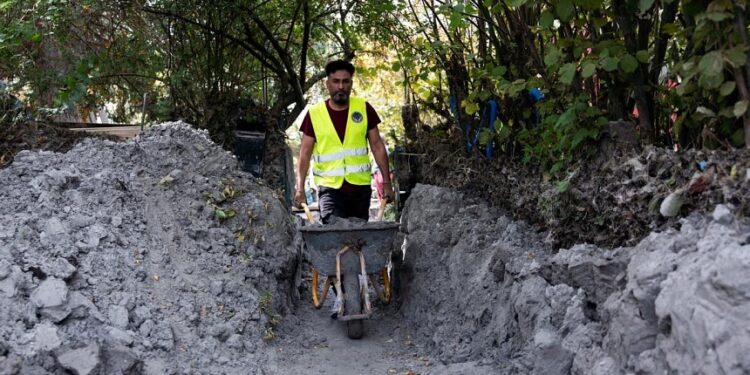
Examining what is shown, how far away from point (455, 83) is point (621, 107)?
10.2ft

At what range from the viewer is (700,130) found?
4223 millimetres

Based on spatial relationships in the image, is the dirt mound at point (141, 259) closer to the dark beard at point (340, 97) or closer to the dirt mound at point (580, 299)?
the dark beard at point (340, 97)

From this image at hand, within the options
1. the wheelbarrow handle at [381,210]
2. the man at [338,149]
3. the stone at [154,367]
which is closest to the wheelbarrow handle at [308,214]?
the man at [338,149]

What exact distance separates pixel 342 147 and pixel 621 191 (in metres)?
3.10

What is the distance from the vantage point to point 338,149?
6738mm

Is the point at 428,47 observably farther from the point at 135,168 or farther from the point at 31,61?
the point at 31,61

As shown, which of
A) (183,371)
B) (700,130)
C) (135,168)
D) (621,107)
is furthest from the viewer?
(135,168)

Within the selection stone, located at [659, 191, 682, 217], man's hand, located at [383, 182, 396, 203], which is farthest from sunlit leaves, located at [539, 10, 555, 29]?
man's hand, located at [383, 182, 396, 203]

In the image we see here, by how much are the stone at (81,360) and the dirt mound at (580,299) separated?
7.32 ft

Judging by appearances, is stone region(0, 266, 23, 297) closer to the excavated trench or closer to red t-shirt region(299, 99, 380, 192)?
the excavated trench

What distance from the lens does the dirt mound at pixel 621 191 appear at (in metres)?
3.24

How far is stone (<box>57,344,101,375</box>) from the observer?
3.77 metres

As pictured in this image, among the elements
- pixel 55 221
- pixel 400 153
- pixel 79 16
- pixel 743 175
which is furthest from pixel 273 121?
pixel 743 175

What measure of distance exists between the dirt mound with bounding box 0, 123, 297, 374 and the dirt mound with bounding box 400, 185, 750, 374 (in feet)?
4.56
